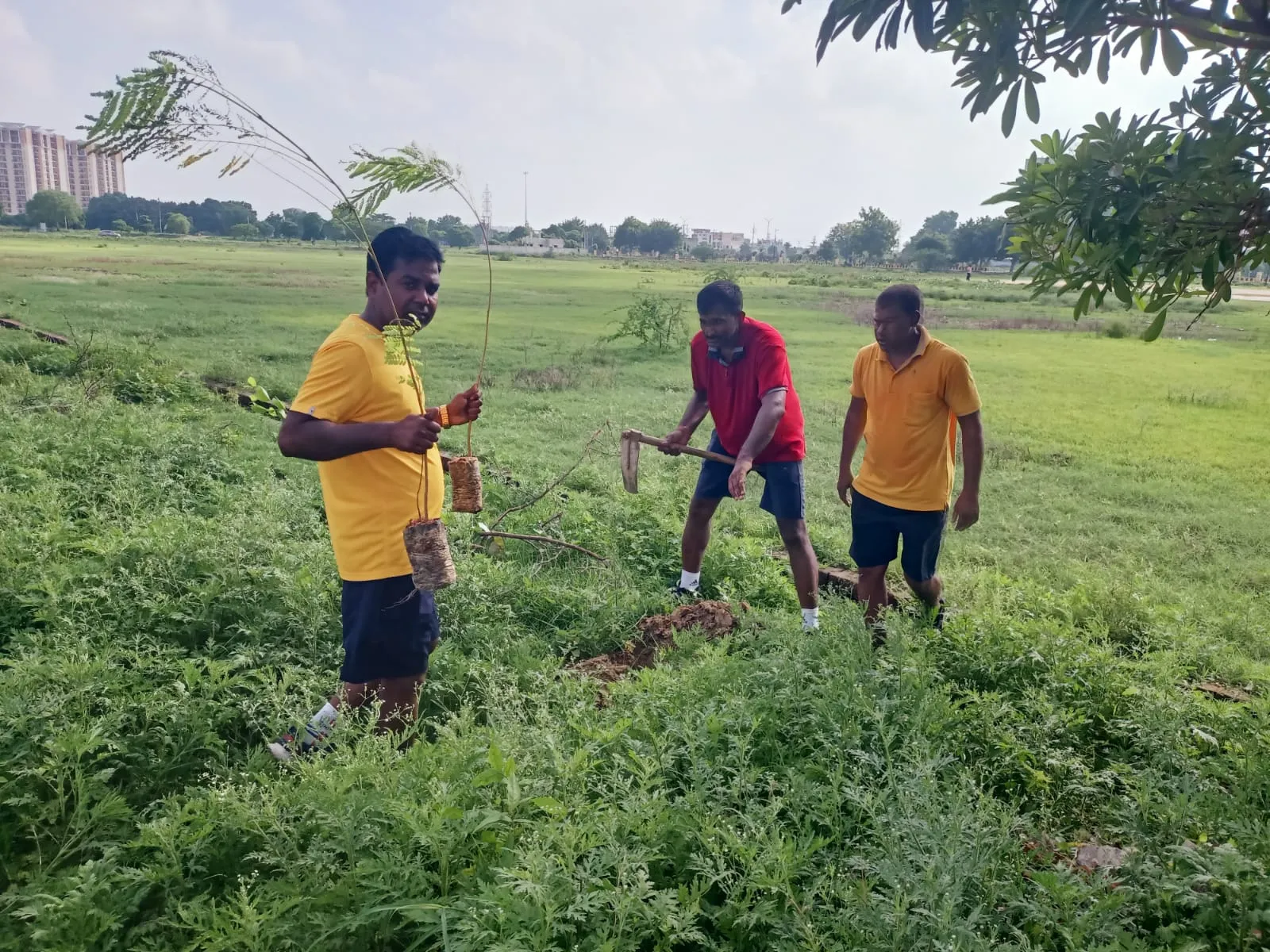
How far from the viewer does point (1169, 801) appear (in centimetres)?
250

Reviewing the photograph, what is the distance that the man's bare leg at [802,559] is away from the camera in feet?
14.8

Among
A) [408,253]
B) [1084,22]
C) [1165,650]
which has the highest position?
[1084,22]

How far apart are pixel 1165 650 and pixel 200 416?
359 inches

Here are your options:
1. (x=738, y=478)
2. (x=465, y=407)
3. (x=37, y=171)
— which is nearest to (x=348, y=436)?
(x=465, y=407)

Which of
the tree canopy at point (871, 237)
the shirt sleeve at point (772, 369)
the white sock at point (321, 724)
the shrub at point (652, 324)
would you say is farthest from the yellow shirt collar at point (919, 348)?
the tree canopy at point (871, 237)

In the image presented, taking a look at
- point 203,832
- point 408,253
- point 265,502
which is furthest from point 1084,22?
point 265,502

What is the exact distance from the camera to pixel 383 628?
2998 mm

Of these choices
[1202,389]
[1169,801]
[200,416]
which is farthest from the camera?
[1202,389]

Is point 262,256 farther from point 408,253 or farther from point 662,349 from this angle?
point 408,253

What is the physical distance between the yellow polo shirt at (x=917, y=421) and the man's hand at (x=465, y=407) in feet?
6.96

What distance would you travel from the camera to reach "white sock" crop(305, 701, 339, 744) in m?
2.77

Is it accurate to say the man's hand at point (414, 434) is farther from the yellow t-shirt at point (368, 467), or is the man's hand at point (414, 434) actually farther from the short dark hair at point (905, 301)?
the short dark hair at point (905, 301)

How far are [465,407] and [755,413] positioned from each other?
6.89 feet

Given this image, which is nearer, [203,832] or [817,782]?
[203,832]
